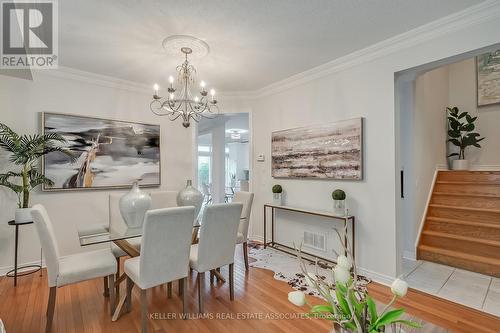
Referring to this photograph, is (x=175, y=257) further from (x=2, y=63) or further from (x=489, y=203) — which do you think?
(x=489, y=203)

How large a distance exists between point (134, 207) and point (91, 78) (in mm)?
2425

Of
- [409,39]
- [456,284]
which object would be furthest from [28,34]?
[456,284]

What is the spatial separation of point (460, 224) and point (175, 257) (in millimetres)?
3976

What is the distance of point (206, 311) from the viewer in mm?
2348

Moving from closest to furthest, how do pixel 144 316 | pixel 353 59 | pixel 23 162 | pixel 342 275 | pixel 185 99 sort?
pixel 342 275, pixel 144 316, pixel 185 99, pixel 23 162, pixel 353 59

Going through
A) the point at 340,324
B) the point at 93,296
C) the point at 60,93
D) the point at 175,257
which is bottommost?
the point at 93,296

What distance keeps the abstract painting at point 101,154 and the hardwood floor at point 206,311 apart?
1379 millimetres

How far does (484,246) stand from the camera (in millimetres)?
3225

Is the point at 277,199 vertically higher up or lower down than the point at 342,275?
lower down

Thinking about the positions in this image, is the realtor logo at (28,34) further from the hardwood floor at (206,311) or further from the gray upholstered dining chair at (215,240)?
the hardwood floor at (206,311)

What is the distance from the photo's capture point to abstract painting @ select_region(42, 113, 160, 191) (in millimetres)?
3416

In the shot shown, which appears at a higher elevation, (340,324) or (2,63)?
(2,63)

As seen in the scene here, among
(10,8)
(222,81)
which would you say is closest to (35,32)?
(10,8)

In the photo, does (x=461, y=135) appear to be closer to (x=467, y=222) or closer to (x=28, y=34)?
(x=467, y=222)
